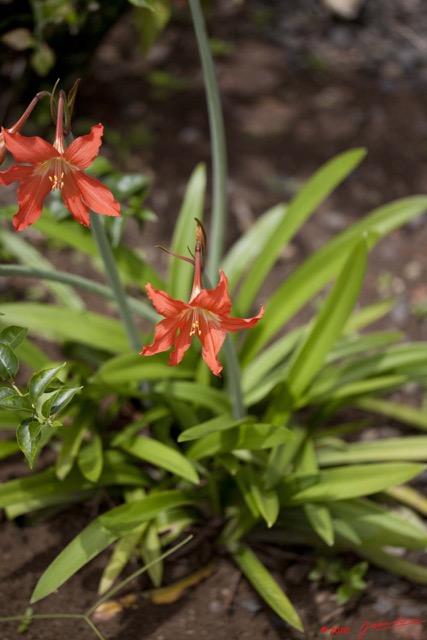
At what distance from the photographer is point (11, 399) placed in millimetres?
1700

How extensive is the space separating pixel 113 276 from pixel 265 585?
1.02 m

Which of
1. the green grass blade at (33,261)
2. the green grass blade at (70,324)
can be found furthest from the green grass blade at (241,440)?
the green grass blade at (33,261)

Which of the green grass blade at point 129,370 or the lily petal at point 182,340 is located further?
the green grass blade at point 129,370

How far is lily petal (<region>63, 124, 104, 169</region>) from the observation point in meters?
1.61

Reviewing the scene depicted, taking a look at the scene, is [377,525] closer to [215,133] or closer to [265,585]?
[265,585]

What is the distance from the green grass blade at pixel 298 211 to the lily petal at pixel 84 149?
1.22 metres

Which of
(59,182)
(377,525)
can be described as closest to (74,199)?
(59,182)

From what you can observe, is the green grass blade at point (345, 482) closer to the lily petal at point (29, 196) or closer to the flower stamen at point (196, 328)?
the flower stamen at point (196, 328)

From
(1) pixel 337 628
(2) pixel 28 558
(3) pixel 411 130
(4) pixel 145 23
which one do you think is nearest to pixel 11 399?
(2) pixel 28 558

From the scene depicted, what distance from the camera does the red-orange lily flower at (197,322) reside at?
1.65 m

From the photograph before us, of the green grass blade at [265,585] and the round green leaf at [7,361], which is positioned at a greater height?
the round green leaf at [7,361]

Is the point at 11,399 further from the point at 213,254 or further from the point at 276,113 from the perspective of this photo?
the point at 276,113

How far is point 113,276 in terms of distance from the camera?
221 centimetres

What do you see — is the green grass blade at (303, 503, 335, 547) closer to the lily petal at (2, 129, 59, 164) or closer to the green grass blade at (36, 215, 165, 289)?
the green grass blade at (36, 215, 165, 289)
